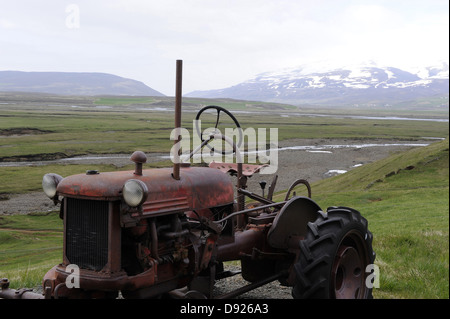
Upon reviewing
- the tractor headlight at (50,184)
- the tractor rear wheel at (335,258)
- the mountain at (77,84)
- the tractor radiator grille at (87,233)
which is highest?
the mountain at (77,84)

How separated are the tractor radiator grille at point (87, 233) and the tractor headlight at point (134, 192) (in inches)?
9.9

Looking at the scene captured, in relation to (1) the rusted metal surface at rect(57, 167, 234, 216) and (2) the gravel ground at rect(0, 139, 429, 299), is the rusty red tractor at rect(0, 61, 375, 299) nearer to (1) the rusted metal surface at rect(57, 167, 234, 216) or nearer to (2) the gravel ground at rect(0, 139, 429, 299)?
→ (1) the rusted metal surface at rect(57, 167, 234, 216)

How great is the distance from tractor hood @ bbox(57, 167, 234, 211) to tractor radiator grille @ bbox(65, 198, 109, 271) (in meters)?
0.10

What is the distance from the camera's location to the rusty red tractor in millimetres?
4008

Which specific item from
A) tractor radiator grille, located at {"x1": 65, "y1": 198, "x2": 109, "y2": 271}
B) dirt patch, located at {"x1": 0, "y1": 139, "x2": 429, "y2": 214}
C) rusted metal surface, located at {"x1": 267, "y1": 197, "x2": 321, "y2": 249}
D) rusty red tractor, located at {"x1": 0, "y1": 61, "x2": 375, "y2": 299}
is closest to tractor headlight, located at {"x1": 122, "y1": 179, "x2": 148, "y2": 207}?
rusty red tractor, located at {"x1": 0, "y1": 61, "x2": 375, "y2": 299}

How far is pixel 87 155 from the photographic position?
23.3 meters

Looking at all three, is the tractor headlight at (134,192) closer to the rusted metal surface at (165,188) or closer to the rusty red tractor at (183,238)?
the rusty red tractor at (183,238)

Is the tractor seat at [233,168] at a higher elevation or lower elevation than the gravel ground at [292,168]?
higher

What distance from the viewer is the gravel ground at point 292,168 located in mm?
6379

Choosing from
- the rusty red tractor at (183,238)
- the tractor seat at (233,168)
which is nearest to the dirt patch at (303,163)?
the tractor seat at (233,168)

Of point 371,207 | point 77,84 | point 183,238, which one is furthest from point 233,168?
point 77,84

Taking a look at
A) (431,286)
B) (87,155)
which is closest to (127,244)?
(431,286)
